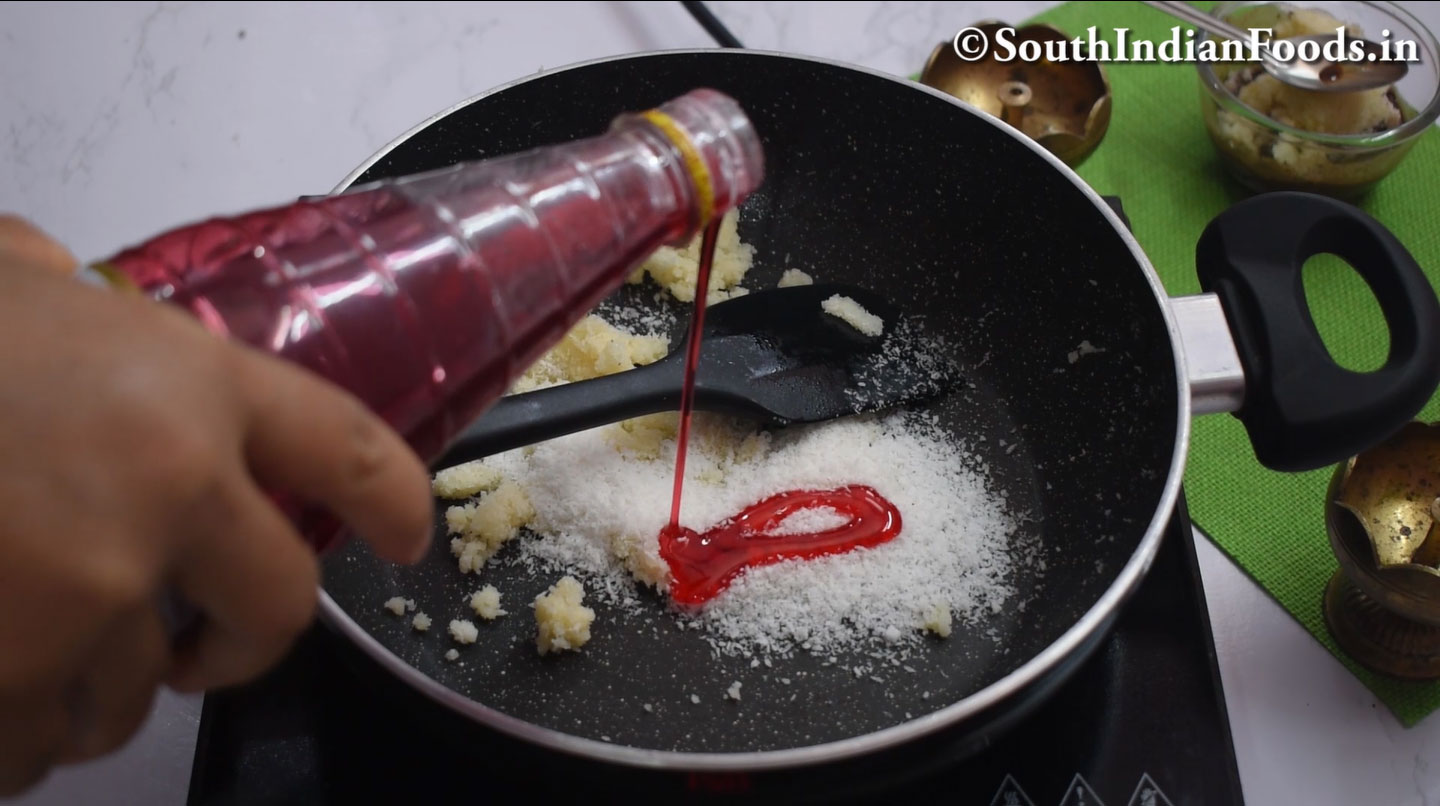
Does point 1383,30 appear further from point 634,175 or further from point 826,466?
point 634,175

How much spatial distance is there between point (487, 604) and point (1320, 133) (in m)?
0.79

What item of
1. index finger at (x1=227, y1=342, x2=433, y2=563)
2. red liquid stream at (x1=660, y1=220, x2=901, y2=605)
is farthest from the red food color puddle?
index finger at (x1=227, y1=342, x2=433, y2=563)

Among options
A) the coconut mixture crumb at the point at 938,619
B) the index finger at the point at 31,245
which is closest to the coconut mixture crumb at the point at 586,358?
the coconut mixture crumb at the point at 938,619

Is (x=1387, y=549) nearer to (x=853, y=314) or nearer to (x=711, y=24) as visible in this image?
(x=853, y=314)

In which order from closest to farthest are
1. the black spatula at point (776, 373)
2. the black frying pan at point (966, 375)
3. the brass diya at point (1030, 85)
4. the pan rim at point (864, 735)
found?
the pan rim at point (864, 735)
the black frying pan at point (966, 375)
the black spatula at point (776, 373)
the brass diya at point (1030, 85)

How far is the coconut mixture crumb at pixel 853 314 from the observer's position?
823 mm

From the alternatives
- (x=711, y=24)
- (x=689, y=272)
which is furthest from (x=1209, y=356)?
(x=711, y=24)

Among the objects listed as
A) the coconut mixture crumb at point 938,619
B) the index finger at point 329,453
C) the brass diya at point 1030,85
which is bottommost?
the coconut mixture crumb at point 938,619

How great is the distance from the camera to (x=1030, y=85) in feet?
3.30

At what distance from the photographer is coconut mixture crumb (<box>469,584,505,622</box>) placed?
2.29 feet

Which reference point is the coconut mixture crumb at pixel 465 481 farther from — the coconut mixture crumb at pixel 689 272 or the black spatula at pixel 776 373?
the coconut mixture crumb at pixel 689 272

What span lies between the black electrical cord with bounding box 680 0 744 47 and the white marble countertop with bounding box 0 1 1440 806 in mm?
37

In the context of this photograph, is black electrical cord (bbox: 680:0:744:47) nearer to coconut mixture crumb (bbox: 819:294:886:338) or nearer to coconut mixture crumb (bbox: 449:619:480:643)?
coconut mixture crumb (bbox: 819:294:886:338)

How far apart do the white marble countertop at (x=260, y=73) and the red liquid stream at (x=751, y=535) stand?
520 millimetres
